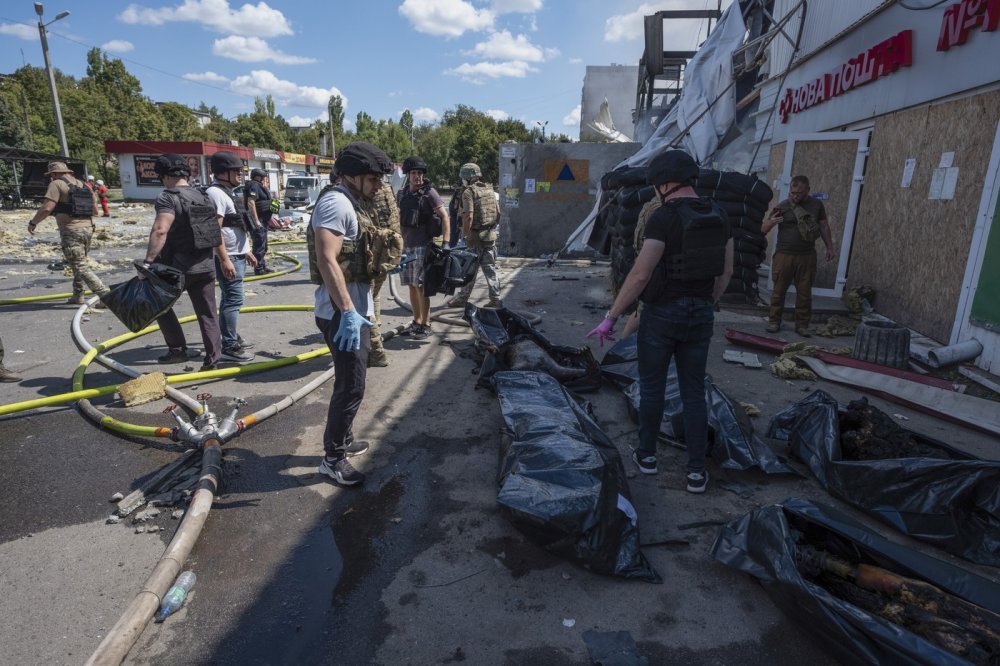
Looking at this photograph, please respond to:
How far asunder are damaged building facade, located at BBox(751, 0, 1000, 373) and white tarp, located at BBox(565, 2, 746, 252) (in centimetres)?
125

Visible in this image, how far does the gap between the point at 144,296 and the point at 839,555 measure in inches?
211

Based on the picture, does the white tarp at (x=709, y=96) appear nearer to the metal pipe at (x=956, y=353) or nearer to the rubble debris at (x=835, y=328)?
the rubble debris at (x=835, y=328)

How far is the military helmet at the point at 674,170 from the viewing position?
3.28 m

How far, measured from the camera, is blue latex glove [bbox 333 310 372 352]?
3.23 meters

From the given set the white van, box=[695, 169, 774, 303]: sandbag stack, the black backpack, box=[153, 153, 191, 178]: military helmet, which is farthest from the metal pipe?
the white van

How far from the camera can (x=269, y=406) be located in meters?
4.55

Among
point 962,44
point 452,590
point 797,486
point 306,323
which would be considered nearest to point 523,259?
point 306,323

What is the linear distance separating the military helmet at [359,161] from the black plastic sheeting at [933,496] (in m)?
3.34

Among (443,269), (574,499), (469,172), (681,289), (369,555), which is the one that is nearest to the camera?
(574,499)

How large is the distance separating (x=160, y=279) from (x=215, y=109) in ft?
409

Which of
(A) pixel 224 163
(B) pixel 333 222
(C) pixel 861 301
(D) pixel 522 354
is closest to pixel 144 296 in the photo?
(A) pixel 224 163

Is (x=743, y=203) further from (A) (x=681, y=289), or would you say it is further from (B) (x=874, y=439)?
(A) (x=681, y=289)

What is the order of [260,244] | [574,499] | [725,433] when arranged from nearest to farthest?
[574,499], [725,433], [260,244]

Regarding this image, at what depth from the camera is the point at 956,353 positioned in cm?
568
